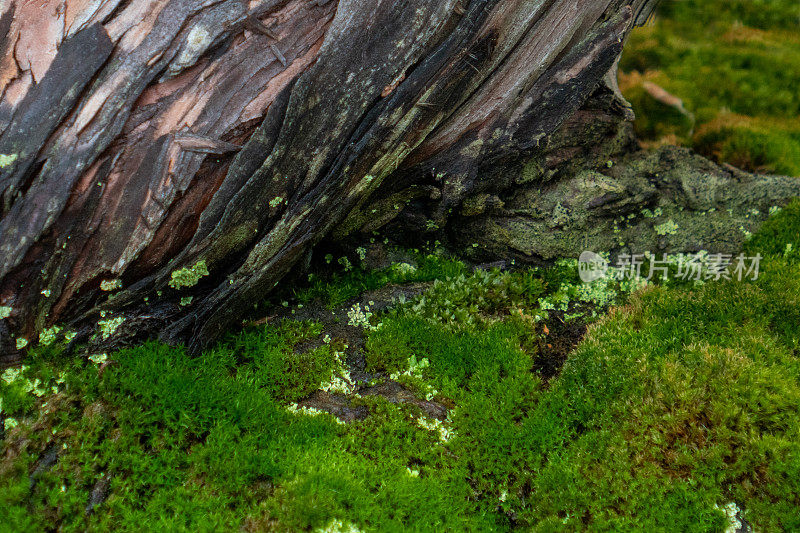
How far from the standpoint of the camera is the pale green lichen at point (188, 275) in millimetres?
7531

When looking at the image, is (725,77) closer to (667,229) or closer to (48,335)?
(667,229)

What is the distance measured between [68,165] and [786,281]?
38.1ft

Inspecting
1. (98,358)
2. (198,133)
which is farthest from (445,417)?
(198,133)

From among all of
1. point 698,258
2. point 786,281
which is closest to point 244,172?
point 698,258

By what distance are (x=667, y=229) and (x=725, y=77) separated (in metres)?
6.77

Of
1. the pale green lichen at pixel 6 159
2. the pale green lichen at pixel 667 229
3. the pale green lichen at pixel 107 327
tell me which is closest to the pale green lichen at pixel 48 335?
the pale green lichen at pixel 107 327

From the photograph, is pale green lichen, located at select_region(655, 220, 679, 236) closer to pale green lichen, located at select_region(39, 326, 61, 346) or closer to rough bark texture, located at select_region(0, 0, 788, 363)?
rough bark texture, located at select_region(0, 0, 788, 363)

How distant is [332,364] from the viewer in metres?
8.13

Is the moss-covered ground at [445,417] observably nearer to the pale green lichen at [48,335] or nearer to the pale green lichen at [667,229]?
the pale green lichen at [48,335]

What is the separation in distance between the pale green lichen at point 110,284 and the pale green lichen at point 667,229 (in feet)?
32.6

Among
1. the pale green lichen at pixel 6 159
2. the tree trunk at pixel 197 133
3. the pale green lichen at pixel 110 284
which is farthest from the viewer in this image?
the pale green lichen at pixel 110 284

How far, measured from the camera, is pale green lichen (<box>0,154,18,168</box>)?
6.62 metres

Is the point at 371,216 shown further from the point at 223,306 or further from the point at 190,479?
the point at 190,479

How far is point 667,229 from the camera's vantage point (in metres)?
10.3
